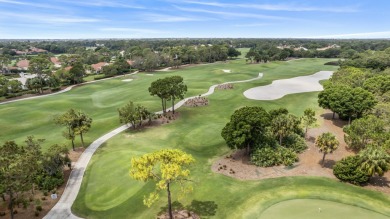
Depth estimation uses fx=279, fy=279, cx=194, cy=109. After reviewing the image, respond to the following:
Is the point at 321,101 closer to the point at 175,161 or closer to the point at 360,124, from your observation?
the point at 360,124

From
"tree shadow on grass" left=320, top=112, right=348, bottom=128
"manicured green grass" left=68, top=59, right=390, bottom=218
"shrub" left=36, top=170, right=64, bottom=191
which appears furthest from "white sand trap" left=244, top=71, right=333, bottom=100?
"shrub" left=36, top=170, right=64, bottom=191

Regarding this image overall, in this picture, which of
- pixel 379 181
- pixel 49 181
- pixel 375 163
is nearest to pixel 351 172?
pixel 375 163

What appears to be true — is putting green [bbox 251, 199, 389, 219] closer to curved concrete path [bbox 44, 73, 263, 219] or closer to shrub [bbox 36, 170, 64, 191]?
curved concrete path [bbox 44, 73, 263, 219]

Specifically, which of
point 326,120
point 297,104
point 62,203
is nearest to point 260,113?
point 326,120

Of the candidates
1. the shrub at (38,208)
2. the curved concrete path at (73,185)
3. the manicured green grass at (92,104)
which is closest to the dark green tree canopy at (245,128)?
the curved concrete path at (73,185)

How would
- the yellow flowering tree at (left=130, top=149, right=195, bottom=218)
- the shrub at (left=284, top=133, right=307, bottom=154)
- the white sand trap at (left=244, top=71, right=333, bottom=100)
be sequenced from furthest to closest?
1. the white sand trap at (left=244, top=71, right=333, bottom=100)
2. the shrub at (left=284, top=133, right=307, bottom=154)
3. the yellow flowering tree at (left=130, top=149, right=195, bottom=218)
